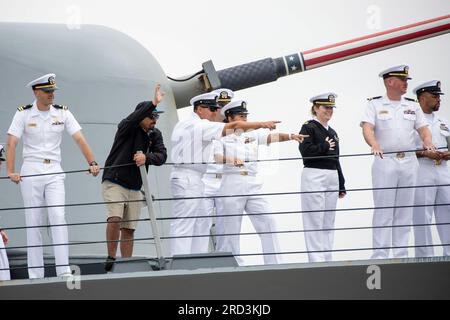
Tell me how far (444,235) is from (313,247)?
3.39 feet

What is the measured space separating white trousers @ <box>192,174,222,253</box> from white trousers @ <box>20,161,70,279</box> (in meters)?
0.99

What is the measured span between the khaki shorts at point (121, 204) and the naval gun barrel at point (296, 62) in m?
2.63

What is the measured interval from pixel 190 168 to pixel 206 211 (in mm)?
344

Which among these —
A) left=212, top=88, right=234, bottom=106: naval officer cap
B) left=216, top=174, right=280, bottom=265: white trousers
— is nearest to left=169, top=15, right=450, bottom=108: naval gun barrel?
left=212, top=88, right=234, bottom=106: naval officer cap

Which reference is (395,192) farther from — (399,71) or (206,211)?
(206,211)

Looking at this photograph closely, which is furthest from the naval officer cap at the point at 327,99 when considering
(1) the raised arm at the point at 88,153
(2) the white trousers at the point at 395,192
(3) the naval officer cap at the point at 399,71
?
(1) the raised arm at the point at 88,153

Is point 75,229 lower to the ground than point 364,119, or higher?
lower

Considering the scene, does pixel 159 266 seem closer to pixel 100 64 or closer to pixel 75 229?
pixel 75 229

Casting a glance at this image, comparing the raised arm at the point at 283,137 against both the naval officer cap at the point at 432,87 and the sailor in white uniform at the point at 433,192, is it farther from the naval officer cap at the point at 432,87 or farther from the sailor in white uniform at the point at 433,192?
the naval officer cap at the point at 432,87

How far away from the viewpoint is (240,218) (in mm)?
8977

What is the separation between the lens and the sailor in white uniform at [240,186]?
8.87 m

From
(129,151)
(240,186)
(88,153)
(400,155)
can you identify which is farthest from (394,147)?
(88,153)
